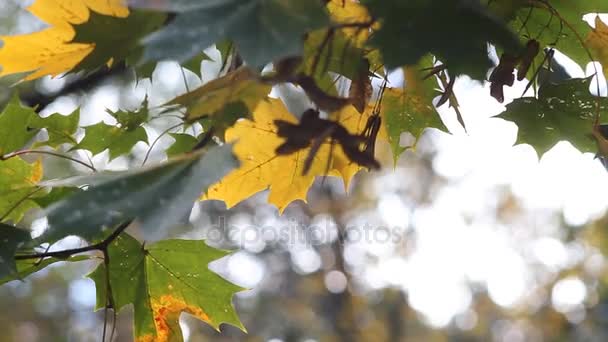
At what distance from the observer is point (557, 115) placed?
0.91 m

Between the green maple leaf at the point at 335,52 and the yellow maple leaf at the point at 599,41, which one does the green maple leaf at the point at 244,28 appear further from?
the yellow maple leaf at the point at 599,41

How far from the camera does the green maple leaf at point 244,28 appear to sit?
1.68ft

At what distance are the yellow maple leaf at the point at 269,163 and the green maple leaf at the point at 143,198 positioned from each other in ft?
0.95

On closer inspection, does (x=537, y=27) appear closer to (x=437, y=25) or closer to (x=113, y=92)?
(x=437, y=25)

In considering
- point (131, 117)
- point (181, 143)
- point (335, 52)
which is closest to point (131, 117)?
point (131, 117)

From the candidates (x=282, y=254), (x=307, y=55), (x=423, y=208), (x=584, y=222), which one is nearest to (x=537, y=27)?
(x=307, y=55)

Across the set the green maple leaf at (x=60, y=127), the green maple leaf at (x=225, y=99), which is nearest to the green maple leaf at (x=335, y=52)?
the green maple leaf at (x=225, y=99)

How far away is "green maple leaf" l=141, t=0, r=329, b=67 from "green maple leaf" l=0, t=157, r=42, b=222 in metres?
0.47

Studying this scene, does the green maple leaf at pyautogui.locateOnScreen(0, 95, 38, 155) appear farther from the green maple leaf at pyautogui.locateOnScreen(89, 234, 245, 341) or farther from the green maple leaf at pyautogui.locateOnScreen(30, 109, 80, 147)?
the green maple leaf at pyautogui.locateOnScreen(89, 234, 245, 341)

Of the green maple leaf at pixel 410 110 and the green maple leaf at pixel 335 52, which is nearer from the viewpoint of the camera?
the green maple leaf at pixel 335 52

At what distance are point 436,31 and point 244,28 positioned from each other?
0.49 ft

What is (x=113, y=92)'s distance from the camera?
3.97 metres

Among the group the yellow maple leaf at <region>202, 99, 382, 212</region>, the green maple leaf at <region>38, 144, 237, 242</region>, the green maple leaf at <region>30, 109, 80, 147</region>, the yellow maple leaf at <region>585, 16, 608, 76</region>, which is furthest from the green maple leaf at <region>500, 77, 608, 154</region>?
the green maple leaf at <region>30, 109, 80, 147</region>

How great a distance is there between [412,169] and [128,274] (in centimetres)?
755
